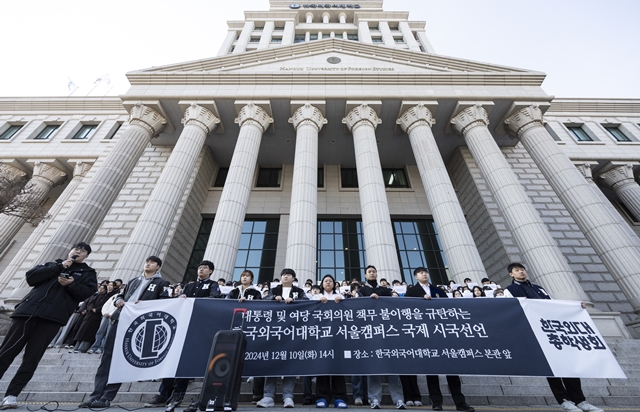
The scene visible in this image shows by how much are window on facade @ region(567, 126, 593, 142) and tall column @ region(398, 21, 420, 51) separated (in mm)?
16659

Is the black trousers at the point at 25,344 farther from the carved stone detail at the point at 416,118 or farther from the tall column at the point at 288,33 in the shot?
→ the tall column at the point at 288,33

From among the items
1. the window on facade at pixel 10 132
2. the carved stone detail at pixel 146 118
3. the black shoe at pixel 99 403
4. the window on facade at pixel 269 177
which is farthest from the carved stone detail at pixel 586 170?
the window on facade at pixel 10 132

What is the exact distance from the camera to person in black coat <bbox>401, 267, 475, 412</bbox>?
15.5 ft

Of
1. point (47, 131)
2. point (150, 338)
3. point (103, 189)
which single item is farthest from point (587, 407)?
→ point (47, 131)

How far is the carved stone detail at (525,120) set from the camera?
54.7ft

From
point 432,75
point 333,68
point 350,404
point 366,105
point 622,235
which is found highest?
point 333,68

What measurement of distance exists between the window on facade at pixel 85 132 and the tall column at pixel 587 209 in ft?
98.2

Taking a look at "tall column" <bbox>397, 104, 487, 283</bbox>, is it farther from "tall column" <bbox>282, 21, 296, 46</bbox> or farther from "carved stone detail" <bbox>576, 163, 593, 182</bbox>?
"tall column" <bbox>282, 21, 296, 46</bbox>

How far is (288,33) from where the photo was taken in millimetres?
34906

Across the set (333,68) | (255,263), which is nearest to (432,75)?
(333,68)

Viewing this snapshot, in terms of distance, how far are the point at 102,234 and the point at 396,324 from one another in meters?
17.2

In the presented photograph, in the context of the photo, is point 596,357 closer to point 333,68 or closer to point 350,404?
point 350,404

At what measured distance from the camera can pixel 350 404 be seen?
5.33 meters

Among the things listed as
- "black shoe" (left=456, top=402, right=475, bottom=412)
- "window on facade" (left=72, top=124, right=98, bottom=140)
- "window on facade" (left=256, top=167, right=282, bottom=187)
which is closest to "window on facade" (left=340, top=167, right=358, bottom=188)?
"window on facade" (left=256, top=167, right=282, bottom=187)
